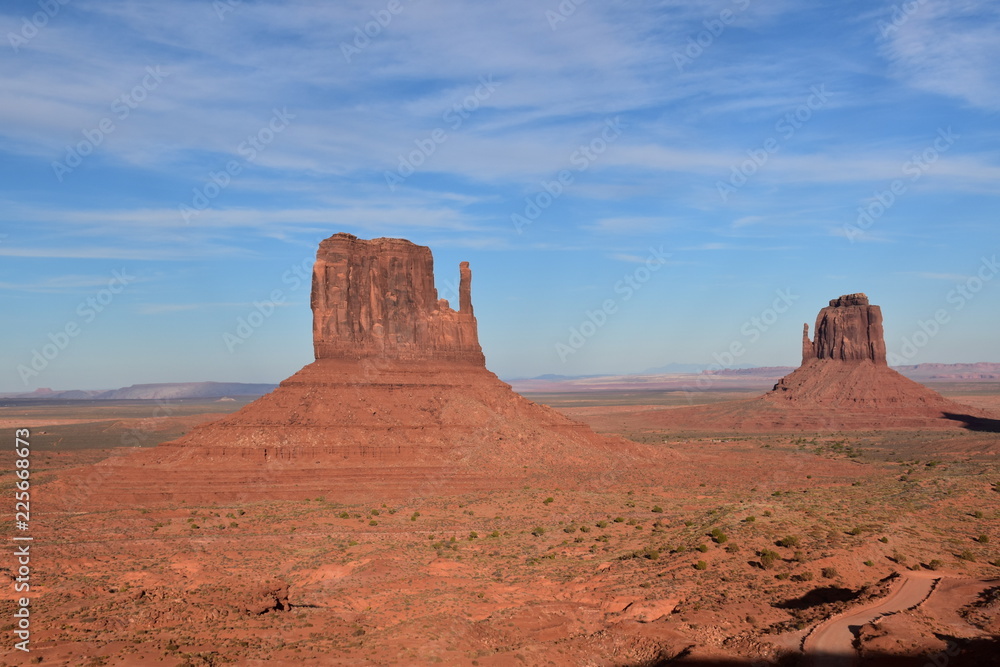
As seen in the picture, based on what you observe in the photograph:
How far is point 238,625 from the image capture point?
28766 mm

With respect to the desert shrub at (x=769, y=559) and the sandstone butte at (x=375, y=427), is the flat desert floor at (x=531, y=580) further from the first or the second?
the sandstone butte at (x=375, y=427)

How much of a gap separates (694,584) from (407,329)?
4652 cm

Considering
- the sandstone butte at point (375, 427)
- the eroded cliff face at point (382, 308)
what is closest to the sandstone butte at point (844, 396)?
the sandstone butte at point (375, 427)

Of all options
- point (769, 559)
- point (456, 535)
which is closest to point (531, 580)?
point (769, 559)

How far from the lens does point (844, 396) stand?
133 metres

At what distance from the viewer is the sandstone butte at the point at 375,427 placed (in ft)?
194

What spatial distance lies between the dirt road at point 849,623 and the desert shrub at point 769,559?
4770mm

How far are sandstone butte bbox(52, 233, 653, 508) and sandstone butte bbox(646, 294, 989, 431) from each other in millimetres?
61181

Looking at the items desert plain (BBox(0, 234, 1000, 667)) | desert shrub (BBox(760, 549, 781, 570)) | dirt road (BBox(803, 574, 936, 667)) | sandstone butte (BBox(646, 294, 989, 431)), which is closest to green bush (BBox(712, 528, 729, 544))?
desert plain (BBox(0, 234, 1000, 667))

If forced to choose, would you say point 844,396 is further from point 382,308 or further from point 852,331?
point 382,308

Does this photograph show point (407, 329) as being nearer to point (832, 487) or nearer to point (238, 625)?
point (832, 487)

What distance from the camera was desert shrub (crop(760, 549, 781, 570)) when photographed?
32.5 m

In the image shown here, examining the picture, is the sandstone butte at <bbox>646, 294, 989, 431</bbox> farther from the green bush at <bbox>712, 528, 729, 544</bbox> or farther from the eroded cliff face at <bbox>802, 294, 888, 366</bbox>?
the green bush at <bbox>712, 528, 729, 544</bbox>

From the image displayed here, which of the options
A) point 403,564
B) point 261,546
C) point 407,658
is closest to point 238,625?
point 407,658
